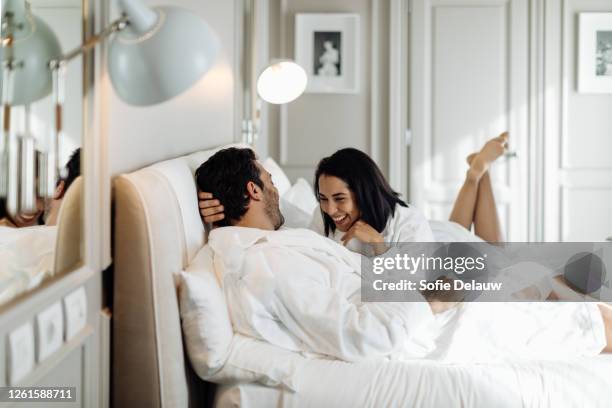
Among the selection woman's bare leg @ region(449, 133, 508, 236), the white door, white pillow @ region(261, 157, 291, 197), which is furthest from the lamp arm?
the white door

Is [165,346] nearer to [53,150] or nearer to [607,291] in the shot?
[53,150]

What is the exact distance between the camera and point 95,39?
91 centimetres

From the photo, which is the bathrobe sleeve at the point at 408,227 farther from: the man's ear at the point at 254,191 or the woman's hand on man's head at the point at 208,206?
the woman's hand on man's head at the point at 208,206

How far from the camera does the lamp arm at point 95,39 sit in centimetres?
88

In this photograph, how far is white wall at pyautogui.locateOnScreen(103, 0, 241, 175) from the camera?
1.27 m

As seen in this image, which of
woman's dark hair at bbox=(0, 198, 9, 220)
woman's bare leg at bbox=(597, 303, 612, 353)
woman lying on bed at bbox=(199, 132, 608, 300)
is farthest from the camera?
woman lying on bed at bbox=(199, 132, 608, 300)

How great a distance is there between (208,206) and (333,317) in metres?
0.53

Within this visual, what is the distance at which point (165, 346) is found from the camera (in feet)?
4.02

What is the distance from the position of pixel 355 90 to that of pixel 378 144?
15.4 inches

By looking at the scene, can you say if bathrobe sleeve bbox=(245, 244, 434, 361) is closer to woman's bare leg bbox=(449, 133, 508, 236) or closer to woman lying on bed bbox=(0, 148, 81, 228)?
woman lying on bed bbox=(0, 148, 81, 228)

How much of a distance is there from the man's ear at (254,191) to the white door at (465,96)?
2.47 metres

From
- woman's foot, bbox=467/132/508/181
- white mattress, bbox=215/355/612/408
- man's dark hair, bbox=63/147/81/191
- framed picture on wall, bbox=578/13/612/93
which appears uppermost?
framed picture on wall, bbox=578/13/612/93

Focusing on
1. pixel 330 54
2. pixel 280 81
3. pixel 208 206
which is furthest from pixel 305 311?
pixel 330 54

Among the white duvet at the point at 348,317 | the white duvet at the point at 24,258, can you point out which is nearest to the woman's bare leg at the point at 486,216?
the white duvet at the point at 348,317
